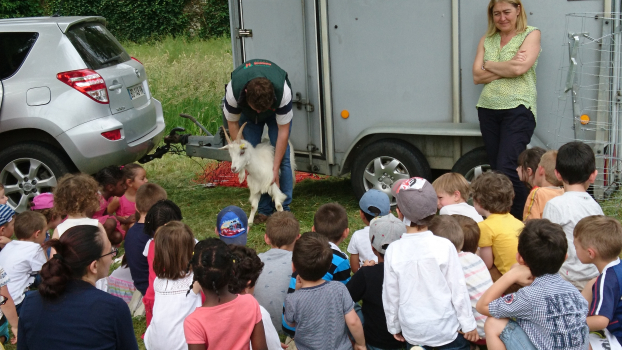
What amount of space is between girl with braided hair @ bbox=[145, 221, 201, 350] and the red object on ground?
5.34 meters

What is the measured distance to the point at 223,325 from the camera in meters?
3.24

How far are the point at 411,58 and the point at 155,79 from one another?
32.6 ft

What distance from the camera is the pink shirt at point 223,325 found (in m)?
3.23

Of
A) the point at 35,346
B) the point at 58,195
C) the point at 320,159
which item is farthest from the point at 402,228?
the point at 320,159

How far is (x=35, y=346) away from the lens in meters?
2.99

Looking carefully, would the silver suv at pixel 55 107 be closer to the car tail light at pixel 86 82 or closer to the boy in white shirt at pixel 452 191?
the car tail light at pixel 86 82

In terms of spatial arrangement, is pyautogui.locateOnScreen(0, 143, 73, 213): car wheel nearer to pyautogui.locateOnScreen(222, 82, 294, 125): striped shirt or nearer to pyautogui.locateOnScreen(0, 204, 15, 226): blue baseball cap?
pyautogui.locateOnScreen(222, 82, 294, 125): striped shirt

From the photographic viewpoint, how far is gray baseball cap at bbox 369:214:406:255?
395 centimetres

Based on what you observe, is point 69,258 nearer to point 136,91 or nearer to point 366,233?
point 366,233

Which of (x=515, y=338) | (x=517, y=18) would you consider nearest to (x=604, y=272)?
(x=515, y=338)

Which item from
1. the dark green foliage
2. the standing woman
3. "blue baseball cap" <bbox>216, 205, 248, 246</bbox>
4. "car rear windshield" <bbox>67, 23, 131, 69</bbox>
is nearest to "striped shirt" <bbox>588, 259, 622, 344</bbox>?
"blue baseball cap" <bbox>216, 205, 248, 246</bbox>

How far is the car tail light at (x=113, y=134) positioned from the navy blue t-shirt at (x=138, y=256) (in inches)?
109

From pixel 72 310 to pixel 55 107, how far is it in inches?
184

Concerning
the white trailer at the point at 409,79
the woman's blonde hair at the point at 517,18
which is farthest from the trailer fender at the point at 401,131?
the woman's blonde hair at the point at 517,18
